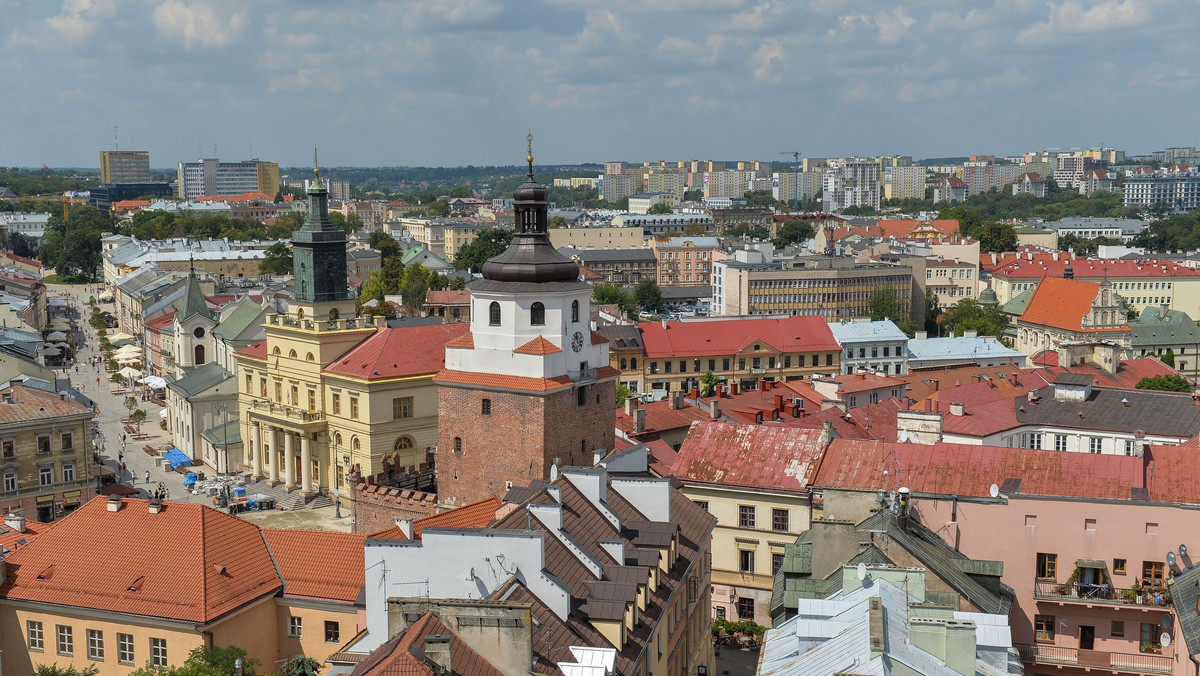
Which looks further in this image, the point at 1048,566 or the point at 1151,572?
the point at 1048,566

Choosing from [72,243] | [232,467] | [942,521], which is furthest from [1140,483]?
[72,243]

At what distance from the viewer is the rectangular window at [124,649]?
33.0m

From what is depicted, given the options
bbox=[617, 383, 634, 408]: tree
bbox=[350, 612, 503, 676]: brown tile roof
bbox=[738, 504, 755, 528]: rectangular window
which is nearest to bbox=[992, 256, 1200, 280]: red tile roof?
bbox=[617, 383, 634, 408]: tree

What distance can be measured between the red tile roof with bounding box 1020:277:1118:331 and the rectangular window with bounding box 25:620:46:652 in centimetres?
9393

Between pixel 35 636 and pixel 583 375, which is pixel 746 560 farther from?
pixel 35 636

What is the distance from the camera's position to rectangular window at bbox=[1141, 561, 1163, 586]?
33.3 metres

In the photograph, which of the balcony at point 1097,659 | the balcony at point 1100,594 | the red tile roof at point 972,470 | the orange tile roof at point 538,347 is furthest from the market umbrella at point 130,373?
the balcony at point 1100,594

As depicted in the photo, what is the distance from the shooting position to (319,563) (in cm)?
3450

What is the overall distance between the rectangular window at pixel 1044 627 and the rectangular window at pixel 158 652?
23.5 m

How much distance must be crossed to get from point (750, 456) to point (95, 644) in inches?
868

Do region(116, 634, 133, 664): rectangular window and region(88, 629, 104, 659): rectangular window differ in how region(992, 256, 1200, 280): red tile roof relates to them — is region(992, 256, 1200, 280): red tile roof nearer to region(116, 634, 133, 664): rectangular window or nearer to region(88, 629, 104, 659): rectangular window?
region(116, 634, 133, 664): rectangular window

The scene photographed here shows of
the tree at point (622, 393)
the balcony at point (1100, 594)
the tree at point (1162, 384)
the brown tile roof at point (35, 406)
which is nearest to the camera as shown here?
the balcony at point (1100, 594)

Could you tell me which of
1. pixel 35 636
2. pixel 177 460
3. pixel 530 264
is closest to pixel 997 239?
pixel 177 460

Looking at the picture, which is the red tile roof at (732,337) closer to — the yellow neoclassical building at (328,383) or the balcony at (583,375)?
the yellow neoclassical building at (328,383)
